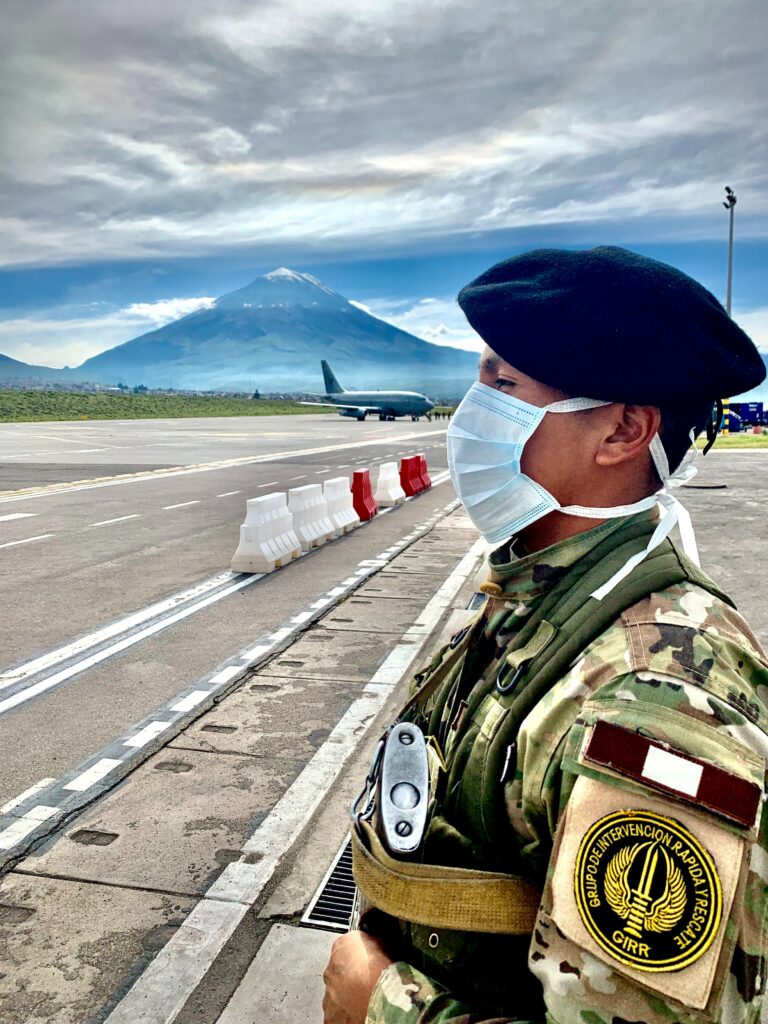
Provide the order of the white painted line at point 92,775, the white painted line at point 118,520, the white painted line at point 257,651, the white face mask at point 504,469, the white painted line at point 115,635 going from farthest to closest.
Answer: the white painted line at point 118,520 < the white painted line at point 257,651 < the white painted line at point 115,635 < the white painted line at point 92,775 < the white face mask at point 504,469

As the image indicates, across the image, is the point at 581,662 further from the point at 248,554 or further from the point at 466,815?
the point at 248,554

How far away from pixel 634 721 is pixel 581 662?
201mm

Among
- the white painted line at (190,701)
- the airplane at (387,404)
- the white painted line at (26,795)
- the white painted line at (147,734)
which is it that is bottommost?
the white painted line at (190,701)

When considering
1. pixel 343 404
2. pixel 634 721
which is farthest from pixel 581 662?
pixel 343 404

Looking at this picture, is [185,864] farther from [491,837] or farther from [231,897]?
[491,837]

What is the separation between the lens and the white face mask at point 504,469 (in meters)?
1.94

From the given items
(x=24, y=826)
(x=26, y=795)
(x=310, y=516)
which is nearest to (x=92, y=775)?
(x=26, y=795)

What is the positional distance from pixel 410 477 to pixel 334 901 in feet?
59.3

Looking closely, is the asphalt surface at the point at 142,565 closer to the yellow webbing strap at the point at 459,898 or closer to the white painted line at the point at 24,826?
the white painted line at the point at 24,826

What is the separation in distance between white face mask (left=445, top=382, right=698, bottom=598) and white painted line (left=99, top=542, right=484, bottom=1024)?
91.5 inches

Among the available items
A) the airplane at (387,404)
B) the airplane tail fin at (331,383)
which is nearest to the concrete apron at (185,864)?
the airplane at (387,404)

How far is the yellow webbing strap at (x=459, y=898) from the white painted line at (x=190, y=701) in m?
5.24

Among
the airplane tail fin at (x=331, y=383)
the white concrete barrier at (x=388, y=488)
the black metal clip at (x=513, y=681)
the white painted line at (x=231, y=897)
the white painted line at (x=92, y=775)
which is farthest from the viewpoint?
the airplane tail fin at (x=331, y=383)

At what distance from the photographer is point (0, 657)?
8.09 m
